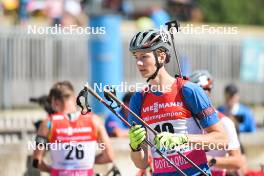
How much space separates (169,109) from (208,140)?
44cm

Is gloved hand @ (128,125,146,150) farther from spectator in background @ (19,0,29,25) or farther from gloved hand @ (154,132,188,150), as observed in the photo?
spectator in background @ (19,0,29,25)

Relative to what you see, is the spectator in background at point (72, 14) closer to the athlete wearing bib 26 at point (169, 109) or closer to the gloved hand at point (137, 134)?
the athlete wearing bib 26 at point (169, 109)

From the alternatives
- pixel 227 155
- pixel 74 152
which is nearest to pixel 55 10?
pixel 74 152

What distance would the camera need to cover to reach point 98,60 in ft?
57.3

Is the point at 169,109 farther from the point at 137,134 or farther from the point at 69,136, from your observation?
the point at 69,136

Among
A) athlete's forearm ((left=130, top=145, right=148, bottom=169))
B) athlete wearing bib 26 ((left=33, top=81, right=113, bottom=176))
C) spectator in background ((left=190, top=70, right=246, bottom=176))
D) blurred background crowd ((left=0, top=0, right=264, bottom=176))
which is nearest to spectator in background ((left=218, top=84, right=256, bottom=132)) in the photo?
blurred background crowd ((left=0, top=0, right=264, bottom=176))

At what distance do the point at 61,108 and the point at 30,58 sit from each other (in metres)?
8.32

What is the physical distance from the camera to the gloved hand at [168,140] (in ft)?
25.8

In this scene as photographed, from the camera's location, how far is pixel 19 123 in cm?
1422

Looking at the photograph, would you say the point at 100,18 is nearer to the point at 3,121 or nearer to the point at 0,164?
the point at 3,121

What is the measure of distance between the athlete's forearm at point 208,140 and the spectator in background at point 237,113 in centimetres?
593

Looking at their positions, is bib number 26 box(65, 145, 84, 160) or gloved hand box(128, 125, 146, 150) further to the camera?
bib number 26 box(65, 145, 84, 160)

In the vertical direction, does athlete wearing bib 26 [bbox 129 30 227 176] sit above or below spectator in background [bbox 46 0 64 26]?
below

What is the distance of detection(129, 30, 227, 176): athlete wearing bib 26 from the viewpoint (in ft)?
26.8
